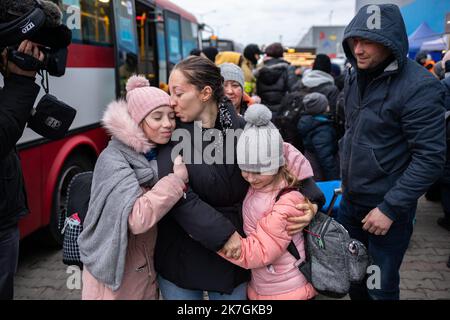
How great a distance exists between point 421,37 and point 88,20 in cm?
1165

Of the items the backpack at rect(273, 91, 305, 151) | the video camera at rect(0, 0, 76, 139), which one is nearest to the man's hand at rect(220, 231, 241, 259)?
the video camera at rect(0, 0, 76, 139)

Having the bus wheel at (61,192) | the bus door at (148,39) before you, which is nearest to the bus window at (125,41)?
the bus door at (148,39)

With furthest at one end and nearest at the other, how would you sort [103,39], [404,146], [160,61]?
[160,61]
[103,39]
[404,146]

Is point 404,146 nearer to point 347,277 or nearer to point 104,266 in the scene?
point 347,277

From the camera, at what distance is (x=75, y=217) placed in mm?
1728

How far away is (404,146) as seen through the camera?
6.72 ft

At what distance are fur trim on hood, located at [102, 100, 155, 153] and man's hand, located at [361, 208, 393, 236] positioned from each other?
49.4 inches

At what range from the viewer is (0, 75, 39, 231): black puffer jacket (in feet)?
5.37

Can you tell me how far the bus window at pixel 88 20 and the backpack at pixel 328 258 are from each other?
330cm

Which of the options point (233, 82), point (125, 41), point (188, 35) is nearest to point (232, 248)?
point (233, 82)

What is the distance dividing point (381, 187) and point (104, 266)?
4.97 ft

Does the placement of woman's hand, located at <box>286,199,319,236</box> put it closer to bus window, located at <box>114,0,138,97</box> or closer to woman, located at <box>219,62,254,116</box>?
woman, located at <box>219,62,254,116</box>
